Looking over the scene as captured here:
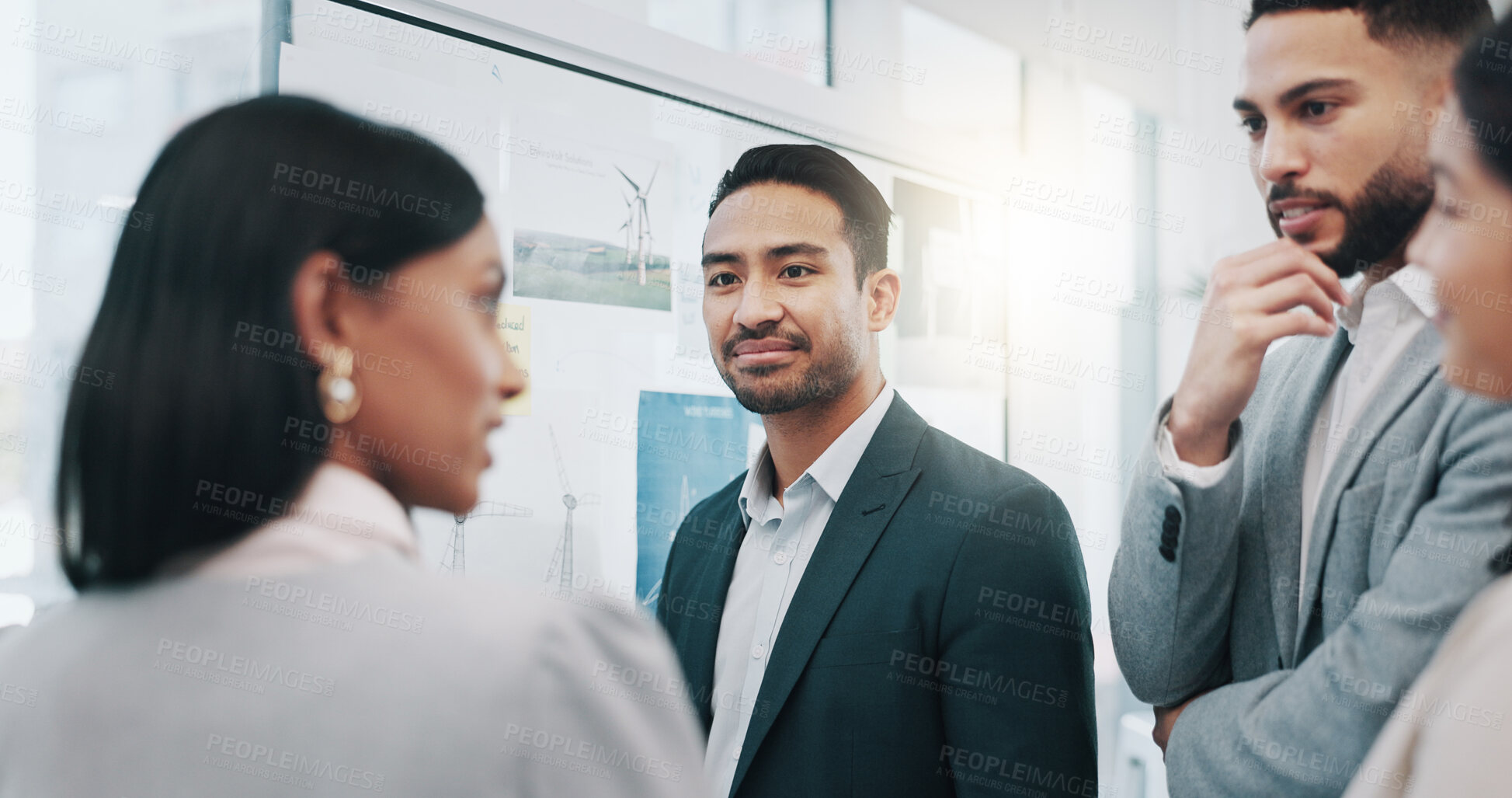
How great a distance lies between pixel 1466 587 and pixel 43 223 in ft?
5.50

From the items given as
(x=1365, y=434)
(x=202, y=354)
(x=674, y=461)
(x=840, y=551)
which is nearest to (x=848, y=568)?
(x=840, y=551)

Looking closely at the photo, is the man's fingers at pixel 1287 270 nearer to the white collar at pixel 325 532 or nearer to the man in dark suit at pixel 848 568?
the man in dark suit at pixel 848 568

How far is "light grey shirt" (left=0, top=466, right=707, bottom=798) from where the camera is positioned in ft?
2.39

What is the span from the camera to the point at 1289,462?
3.89ft

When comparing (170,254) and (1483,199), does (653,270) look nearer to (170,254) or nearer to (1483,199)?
(170,254)

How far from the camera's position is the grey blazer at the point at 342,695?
2.39 feet

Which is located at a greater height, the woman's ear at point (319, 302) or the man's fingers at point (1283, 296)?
the man's fingers at point (1283, 296)

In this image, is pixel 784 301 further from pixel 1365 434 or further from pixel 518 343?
pixel 1365 434

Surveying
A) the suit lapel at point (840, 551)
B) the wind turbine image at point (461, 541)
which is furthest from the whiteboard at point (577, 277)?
the suit lapel at point (840, 551)

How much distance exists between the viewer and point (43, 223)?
41.6 inches

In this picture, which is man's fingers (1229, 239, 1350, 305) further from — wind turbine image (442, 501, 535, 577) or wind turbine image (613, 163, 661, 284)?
wind turbine image (442, 501, 535, 577)

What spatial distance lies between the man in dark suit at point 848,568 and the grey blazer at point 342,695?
0.57m

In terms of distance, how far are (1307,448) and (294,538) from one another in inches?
47.9

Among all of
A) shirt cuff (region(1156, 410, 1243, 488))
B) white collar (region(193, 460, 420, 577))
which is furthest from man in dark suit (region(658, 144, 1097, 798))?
white collar (region(193, 460, 420, 577))
